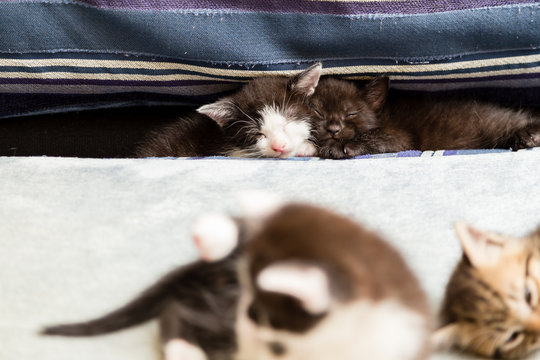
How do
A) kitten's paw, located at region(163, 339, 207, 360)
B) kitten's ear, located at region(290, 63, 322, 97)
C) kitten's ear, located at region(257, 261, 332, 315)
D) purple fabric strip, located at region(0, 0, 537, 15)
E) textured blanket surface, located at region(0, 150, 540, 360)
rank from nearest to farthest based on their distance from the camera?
kitten's ear, located at region(257, 261, 332, 315), kitten's paw, located at region(163, 339, 207, 360), textured blanket surface, located at region(0, 150, 540, 360), purple fabric strip, located at region(0, 0, 537, 15), kitten's ear, located at region(290, 63, 322, 97)

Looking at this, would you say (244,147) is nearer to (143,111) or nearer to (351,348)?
(143,111)

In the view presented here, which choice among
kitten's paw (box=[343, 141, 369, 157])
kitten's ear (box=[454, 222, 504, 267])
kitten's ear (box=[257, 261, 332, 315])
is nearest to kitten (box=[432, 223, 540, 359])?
kitten's ear (box=[454, 222, 504, 267])

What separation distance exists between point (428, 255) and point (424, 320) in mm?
188

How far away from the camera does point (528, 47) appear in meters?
0.98

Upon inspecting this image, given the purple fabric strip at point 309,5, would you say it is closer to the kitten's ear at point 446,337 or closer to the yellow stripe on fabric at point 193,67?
the yellow stripe on fabric at point 193,67

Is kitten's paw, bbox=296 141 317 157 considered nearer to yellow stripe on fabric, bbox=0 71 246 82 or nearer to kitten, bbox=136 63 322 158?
kitten, bbox=136 63 322 158

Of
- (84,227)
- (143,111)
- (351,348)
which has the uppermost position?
(143,111)

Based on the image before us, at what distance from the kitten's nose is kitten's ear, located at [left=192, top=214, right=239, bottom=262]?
0.71 metres

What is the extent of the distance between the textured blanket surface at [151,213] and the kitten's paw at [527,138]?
0.18 metres

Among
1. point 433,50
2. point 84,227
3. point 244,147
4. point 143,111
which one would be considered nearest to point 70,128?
point 143,111

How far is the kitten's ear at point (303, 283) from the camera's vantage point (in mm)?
427

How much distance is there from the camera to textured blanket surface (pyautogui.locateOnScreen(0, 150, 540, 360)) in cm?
67

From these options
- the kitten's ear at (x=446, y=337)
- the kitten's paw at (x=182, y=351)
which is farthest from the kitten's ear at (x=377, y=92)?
the kitten's paw at (x=182, y=351)

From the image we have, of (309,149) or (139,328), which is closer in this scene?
(139,328)
